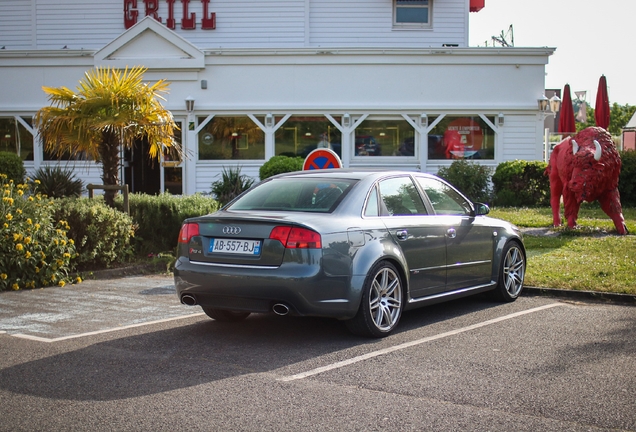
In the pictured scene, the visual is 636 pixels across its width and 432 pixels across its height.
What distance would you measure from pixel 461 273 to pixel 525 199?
12751 millimetres

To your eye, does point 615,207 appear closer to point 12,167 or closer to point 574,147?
point 574,147

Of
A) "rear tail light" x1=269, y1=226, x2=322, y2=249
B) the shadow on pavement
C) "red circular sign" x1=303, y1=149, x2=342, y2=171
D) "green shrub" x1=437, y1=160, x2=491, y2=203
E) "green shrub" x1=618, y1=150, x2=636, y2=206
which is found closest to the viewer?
the shadow on pavement

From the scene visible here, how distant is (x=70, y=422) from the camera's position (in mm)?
4664

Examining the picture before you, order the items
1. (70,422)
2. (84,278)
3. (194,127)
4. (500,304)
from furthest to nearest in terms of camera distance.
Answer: (194,127), (84,278), (500,304), (70,422)

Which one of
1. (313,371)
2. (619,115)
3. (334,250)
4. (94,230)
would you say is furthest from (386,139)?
(619,115)

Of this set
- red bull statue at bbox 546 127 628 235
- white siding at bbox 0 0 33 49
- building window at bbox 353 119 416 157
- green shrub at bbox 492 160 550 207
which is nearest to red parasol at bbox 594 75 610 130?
green shrub at bbox 492 160 550 207

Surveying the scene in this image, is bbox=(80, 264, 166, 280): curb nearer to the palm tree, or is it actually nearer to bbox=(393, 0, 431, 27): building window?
the palm tree

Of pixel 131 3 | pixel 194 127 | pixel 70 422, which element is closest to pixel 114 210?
pixel 70 422

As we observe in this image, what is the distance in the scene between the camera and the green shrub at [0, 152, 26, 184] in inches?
770

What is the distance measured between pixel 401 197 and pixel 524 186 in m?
13.3

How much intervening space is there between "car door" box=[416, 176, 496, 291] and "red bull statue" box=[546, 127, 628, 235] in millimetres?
5528

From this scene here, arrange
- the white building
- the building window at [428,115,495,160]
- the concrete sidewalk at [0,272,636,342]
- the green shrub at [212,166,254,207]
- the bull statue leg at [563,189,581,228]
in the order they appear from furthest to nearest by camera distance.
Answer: the building window at [428,115,495,160] < the white building < the green shrub at [212,166,254,207] < the bull statue leg at [563,189,581,228] < the concrete sidewalk at [0,272,636,342]

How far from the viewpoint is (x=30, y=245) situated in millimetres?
9789

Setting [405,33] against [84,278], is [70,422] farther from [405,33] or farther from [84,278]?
[405,33]
